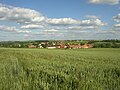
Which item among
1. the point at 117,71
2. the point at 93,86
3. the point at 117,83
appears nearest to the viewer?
the point at 93,86

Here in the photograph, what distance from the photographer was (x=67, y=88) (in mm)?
6180

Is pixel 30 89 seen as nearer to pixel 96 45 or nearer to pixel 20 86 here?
pixel 20 86

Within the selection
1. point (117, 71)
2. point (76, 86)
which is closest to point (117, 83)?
point (76, 86)

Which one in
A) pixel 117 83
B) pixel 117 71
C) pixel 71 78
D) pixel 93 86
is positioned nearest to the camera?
pixel 93 86

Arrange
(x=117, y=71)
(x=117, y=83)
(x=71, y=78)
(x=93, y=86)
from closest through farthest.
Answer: (x=93, y=86)
(x=117, y=83)
(x=71, y=78)
(x=117, y=71)

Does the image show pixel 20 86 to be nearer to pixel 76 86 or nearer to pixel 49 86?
pixel 49 86

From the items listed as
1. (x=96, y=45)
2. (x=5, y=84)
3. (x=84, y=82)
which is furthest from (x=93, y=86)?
(x=96, y=45)

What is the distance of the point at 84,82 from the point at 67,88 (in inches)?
24.2

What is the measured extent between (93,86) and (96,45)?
5006cm

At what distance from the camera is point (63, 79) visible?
24.0 feet

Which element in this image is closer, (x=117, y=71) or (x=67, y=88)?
(x=67, y=88)

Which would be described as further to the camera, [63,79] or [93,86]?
[63,79]

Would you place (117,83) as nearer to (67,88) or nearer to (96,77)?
(96,77)

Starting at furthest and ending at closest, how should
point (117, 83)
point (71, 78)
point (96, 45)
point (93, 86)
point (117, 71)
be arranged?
point (96, 45) → point (117, 71) → point (71, 78) → point (117, 83) → point (93, 86)
